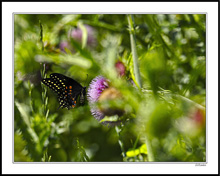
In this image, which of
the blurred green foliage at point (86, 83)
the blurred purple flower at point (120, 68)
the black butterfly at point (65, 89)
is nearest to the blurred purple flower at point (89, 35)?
the blurred green foliage at point (86, 83)

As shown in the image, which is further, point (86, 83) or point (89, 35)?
point (89, 35)

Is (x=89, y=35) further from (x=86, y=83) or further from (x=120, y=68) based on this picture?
(x=120, y=68)

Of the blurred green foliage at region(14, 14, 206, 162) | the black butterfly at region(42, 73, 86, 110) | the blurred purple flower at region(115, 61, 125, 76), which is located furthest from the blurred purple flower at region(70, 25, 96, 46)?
the blurred purple flower at region(115, 61, 125, 76)

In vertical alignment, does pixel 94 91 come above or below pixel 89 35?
below

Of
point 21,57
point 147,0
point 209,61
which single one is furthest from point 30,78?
point 209,61

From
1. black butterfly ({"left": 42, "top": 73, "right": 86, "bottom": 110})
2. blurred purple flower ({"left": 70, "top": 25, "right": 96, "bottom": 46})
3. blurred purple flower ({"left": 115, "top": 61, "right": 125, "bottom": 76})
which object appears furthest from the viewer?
blurred purple flower ({"left": 70, "top": 25, "right": 96, "bottom": 46})

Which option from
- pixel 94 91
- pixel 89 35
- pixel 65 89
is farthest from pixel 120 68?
pixel 89 35

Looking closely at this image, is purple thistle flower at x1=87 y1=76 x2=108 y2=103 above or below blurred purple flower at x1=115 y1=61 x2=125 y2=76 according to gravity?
below

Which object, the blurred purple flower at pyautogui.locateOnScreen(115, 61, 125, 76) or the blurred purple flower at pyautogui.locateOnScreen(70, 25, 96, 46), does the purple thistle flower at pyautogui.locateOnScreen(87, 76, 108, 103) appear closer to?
the blurred purple flower at pyautogui.locateOnScreen(115, 61, 125, 76)

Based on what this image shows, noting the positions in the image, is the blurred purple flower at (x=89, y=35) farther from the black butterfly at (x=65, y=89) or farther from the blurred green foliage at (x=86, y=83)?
the black butterfly at (x=65, y=89)
